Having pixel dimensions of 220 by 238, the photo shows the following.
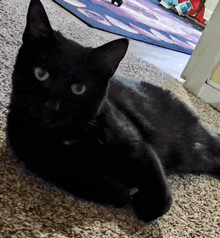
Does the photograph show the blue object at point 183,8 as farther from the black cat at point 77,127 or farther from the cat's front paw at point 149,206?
the cat's front paw at point 149,206

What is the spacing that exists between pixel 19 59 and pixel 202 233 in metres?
0.69

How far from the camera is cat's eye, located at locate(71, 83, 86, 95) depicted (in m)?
0.66

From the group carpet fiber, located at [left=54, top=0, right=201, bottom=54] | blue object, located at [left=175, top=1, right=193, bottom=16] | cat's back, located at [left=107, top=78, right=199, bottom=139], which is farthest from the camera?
blue object, located at [left=175, top=1, right=193, bottom=16]

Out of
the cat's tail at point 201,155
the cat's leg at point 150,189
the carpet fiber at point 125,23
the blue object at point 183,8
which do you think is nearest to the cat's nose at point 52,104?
the cat's leg at point 150,189

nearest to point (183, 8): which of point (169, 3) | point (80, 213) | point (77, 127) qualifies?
point (169, 3)

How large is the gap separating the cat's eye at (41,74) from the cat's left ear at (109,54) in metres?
0.14

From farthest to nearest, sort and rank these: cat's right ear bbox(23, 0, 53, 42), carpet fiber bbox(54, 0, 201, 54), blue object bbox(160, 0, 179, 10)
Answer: blue object bbox(160, 0, 179, 10)
carpet fiber bbox(54, 0, 201, 54)
cat's right ear bbox(23, 0, 53, 42)

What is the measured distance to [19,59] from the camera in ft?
2.28

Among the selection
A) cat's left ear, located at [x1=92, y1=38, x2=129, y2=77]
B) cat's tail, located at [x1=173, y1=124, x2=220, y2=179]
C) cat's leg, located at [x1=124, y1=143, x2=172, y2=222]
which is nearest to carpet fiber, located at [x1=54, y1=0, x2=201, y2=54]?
cat's tail, located at [x1=173, y1=124, x2=220, y2=179]

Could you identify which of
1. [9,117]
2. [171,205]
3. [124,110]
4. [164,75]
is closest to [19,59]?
[9,117]

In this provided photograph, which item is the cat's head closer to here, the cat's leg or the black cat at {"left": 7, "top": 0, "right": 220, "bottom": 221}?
the black cat at {"left": 7, "top": 0, "right": 220, "bottom": 221}

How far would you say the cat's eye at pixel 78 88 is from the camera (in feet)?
2.17

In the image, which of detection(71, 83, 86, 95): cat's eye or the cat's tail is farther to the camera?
the cat's tail

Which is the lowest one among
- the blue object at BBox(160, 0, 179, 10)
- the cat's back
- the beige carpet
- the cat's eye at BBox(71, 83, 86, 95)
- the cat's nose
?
the beige carpet
